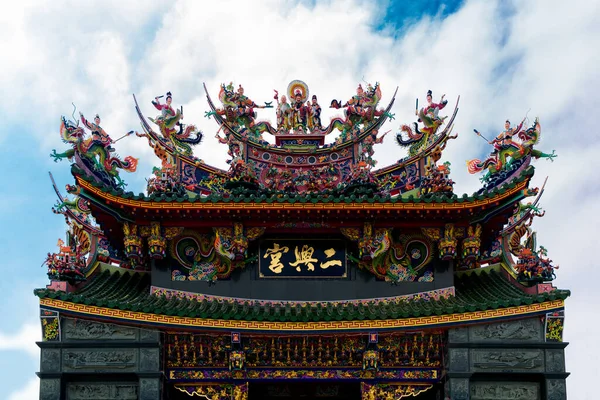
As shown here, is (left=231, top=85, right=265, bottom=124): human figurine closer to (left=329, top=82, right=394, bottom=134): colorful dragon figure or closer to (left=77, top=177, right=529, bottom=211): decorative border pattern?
(left=329, top=82, right=394, bottom=134): colorful dragon figure

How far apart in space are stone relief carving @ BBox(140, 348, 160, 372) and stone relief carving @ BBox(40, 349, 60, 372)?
58.1 inches

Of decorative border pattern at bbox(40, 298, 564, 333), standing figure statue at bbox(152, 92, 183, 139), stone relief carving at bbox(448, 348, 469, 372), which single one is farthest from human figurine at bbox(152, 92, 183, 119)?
stone relief carving at bbox(448, 348, 469, 372)

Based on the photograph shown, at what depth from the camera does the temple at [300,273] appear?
50.1ft

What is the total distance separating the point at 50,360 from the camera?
15.1 m

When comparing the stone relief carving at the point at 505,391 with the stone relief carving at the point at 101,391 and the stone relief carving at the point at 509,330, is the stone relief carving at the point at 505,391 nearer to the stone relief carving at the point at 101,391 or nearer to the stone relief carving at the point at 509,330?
the stone relief carving at the point at 509,330

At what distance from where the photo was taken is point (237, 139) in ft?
62.5

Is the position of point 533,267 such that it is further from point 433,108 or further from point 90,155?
point 90,155

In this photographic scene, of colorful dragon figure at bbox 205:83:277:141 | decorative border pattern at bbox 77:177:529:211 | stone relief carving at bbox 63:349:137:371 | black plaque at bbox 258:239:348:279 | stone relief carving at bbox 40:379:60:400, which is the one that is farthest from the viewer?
colorful dragon figure at bbox 205:83:277:141

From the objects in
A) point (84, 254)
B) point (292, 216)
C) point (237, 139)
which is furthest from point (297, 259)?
point (84, 254)

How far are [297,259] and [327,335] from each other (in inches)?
87.7

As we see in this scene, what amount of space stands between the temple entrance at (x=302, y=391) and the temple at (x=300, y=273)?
3cm

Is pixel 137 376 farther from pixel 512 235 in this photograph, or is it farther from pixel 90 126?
pixel 512 235

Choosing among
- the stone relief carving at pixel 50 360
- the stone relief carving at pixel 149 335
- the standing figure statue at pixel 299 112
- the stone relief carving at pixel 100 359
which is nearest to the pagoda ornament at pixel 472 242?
the standing figure statue at pixel 299 112

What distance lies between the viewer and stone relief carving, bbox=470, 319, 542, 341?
15.5 metres
